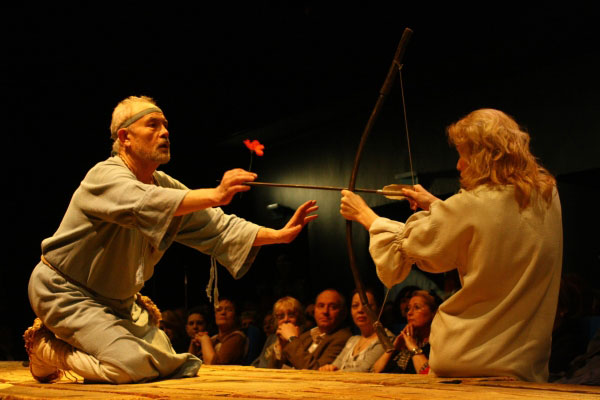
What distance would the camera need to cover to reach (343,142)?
5590 millimetres

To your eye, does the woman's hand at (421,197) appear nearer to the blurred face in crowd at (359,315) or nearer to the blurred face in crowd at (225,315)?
the blurred face in crowd at (359,315)

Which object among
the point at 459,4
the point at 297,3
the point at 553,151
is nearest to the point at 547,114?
the point at 553,151

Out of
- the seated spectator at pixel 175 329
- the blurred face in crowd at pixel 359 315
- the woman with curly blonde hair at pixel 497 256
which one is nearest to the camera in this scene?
the woman with curly blonde hair at pixel 497 256

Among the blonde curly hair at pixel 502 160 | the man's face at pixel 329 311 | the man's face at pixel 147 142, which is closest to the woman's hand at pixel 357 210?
the blonde curly hair at pixel 502 160

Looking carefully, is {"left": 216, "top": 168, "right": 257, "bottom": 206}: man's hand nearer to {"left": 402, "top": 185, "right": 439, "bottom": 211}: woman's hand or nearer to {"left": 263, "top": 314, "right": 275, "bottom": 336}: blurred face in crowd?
{"left": 402, "top": 185, "right": 439, "bottom": 211}: woman's hand

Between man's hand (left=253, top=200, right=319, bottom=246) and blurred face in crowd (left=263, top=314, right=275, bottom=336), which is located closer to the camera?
man's hand (left=253, top=200, right=319, bottom=246)

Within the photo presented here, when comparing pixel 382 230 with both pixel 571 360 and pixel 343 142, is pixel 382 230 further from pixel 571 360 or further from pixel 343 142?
pixel 343 142

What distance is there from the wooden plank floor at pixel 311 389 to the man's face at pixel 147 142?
2.94ft

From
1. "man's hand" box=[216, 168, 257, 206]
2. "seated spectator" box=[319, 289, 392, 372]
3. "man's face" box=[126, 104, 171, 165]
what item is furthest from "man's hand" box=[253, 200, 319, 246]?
"seated spectator" box=[319, 289, 392, 372]

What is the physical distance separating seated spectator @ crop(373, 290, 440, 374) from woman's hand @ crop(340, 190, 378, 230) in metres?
1.01

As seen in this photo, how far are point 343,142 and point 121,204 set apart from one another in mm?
3230

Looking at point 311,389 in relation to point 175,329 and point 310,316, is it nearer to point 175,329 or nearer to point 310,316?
point 310,316

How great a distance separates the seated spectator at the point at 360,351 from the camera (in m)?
3.55

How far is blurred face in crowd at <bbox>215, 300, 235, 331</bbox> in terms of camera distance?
4.67 metres
